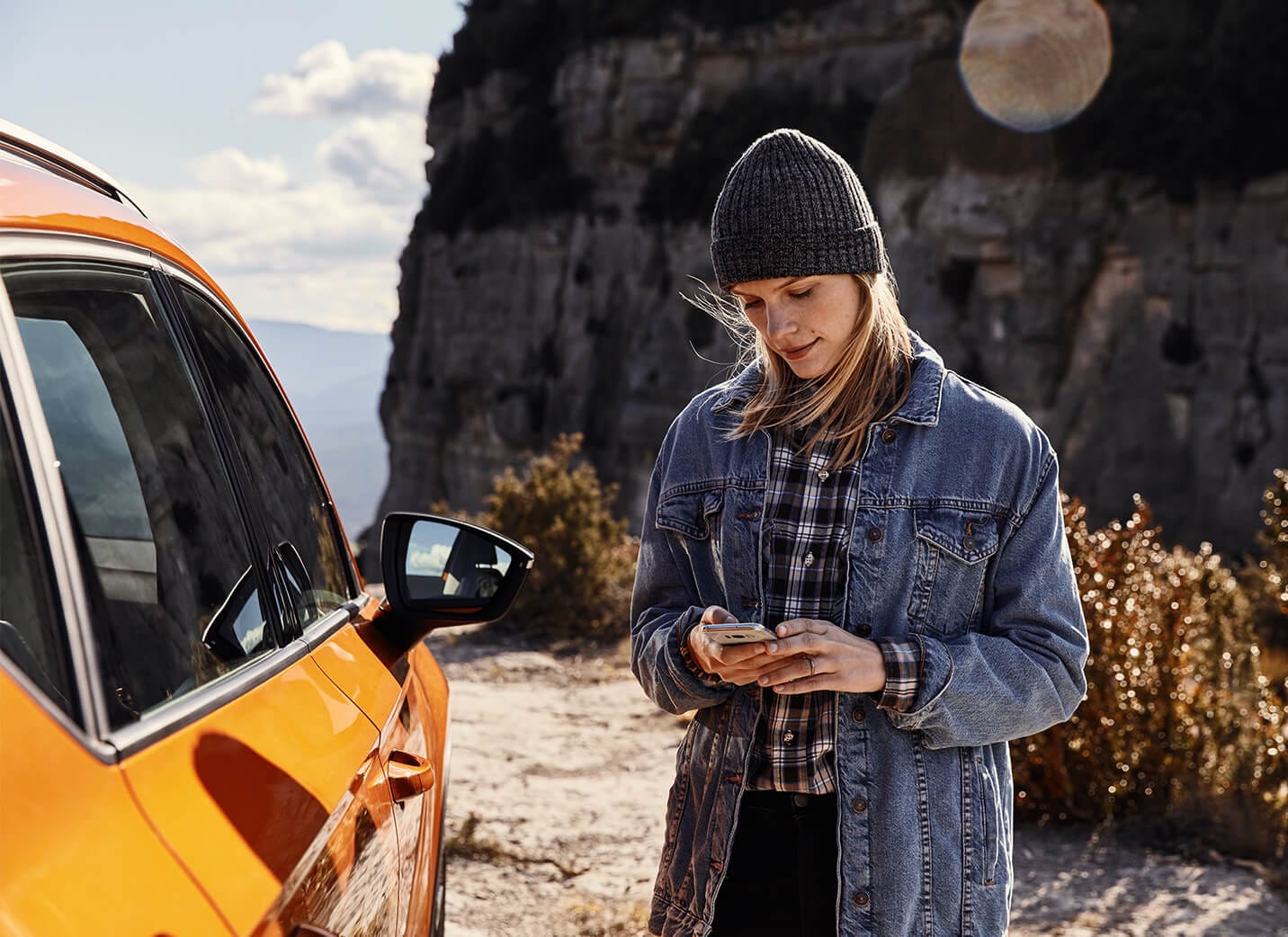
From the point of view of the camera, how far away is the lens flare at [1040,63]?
26.0 meters

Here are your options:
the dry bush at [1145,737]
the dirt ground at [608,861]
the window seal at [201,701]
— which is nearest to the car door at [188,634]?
the window seal at [201,701]

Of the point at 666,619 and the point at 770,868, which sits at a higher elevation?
the point at 666,619

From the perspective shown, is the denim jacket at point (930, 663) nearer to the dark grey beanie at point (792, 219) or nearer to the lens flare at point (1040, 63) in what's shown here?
the dark grey beanie at point (792, 219)

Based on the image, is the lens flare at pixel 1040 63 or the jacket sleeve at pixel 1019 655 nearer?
the jacket sleeve at pixel 1019 655

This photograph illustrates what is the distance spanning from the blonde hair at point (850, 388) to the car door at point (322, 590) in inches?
28.8

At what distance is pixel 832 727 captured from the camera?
1.90 m

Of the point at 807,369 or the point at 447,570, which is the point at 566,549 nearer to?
the point at 447,570

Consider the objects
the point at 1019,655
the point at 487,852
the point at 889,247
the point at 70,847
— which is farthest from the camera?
the point at 889,247

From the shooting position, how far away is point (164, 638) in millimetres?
1352

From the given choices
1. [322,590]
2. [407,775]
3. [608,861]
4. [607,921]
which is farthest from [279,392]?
[608,861]

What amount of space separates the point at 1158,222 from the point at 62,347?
2570 centimetres

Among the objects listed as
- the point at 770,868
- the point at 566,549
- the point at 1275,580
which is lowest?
the point at 566,549

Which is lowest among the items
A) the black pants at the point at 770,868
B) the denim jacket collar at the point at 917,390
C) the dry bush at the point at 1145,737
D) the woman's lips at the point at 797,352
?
the dry bush at the point at 1145,737

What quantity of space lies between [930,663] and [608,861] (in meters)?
3.19
